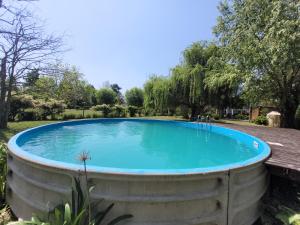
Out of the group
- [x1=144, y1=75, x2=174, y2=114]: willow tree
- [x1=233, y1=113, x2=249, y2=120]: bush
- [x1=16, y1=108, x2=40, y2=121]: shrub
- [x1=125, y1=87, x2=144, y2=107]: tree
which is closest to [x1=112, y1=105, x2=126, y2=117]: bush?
[x1=144, y1=75, x2=174, y2=114]: willow tree

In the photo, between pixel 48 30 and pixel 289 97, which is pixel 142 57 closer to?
pixel 48 30

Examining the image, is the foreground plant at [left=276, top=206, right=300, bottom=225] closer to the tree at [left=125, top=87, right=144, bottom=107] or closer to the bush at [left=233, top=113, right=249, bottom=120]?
the bush at [left=233, top=113, right=249, bottom=120]

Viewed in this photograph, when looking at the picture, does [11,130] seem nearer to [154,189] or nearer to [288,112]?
[154,189]

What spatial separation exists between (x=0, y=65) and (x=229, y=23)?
14.5 meters

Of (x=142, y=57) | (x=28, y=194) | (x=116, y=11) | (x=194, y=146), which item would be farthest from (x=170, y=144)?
(x=142, y=57)

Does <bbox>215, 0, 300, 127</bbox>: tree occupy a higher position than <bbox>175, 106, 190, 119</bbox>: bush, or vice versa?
<bbox>215, 0, 300, 127</bbox>: tree

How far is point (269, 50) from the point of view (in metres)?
12.9

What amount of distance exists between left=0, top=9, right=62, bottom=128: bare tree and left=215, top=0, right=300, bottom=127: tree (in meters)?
10.9

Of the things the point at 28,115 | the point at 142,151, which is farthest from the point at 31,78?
the point at 142,151

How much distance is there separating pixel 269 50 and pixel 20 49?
530 inches

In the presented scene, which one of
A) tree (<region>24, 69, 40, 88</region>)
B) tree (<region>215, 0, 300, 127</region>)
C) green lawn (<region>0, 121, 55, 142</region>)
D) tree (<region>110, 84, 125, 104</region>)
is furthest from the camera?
tree (<region>110, 84, 125, 104</region>)

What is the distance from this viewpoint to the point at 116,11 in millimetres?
13922

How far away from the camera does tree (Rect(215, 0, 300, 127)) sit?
40.8ft

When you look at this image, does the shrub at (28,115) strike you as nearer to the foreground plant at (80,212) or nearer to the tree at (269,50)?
the tree at (269,50)
